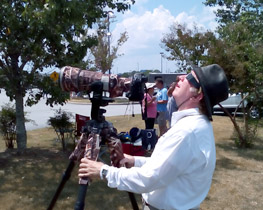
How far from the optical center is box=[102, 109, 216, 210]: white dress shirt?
4.83 feet

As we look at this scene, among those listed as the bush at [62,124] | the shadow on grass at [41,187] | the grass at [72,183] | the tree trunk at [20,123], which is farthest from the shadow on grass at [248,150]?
the tree trunk at [20,123]

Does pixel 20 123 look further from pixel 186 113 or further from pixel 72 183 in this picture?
pixel 186 113

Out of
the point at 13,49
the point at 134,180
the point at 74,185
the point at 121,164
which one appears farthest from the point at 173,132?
the point at 13,49

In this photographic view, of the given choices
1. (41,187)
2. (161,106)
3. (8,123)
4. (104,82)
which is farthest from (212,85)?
(161,106)

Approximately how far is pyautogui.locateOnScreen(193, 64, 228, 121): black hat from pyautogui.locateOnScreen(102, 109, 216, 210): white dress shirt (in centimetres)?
10

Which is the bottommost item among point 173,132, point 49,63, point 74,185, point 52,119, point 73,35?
point 74,185

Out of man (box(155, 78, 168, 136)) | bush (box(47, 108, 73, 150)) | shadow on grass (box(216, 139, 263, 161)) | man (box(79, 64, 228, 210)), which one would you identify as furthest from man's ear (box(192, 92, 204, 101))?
man (box(155, 78, 168, 136))

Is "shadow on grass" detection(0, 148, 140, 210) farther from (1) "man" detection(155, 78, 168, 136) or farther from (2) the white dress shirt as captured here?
(1) "man" detection(155, 78, 168, 136)

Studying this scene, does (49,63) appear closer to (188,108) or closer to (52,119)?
(52,119)

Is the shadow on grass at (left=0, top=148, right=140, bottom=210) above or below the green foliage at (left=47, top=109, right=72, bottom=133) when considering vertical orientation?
below

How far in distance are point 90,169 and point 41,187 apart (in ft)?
10.3

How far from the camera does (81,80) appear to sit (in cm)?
192

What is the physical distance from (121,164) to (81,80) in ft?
1.94

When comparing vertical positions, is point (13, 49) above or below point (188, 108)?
above
